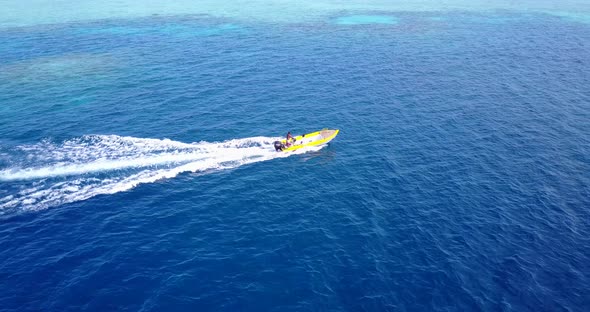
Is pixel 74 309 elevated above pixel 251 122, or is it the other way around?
pixel 251 122

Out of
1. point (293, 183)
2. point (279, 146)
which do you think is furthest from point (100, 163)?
point (293, 183)

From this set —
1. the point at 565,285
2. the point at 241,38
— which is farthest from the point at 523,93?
the point at 241,38

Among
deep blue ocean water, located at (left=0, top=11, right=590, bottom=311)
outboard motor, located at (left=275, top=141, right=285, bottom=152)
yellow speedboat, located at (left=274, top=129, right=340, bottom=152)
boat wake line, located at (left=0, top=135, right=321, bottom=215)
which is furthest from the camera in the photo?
yellow speedboat, located at (left=274, top=129, right=340, bottom=152)

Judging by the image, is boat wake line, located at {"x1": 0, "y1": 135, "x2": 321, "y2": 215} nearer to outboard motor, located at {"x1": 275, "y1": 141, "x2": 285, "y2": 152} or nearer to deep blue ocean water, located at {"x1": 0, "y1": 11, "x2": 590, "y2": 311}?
deep blue ocean water, located at {"x1": 0, "y1": 11, "x2": 590, "y2": 311}

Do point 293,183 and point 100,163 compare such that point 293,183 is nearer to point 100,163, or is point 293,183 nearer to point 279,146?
point 279,146

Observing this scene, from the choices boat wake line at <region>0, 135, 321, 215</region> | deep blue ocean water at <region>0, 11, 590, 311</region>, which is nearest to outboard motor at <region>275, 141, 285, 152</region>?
boat wake line at <region>0, 135, 321, 215</region>

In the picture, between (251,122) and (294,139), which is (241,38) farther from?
(294,139)
